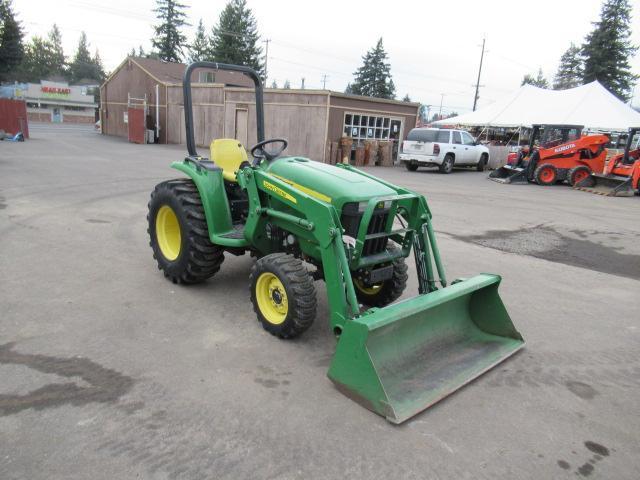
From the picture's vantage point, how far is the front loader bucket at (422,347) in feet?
10.1

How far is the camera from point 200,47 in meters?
60.3

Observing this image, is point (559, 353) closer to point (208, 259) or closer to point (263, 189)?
point (263, 189)

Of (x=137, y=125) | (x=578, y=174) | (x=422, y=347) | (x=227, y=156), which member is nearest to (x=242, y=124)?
(x=137, y=125)

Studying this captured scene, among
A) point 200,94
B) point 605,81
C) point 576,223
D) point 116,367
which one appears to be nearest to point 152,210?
point 116,367

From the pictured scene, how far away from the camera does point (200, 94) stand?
2542 centimetres

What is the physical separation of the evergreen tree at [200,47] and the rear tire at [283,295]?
174 ft

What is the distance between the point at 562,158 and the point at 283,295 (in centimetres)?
1622

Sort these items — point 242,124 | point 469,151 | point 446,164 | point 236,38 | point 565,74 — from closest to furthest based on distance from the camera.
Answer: point 446,164 → point 469,151 → point 242,124 → point 236,38 → point 565,74

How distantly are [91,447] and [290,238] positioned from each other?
2211 mm

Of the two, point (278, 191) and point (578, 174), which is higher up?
point (278, 191)

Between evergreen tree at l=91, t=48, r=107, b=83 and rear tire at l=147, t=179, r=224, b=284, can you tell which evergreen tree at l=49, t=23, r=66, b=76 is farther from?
rear tire at l=147, t=179, r=224, b=284

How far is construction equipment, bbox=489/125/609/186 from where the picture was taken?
16.6 meters

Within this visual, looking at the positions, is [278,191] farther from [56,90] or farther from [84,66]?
[84,66]

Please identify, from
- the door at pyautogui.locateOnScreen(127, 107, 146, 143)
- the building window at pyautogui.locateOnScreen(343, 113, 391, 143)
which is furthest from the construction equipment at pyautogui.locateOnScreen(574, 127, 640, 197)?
the door at pyautogui.locateOnScreen(127, 107, 146, 143)
